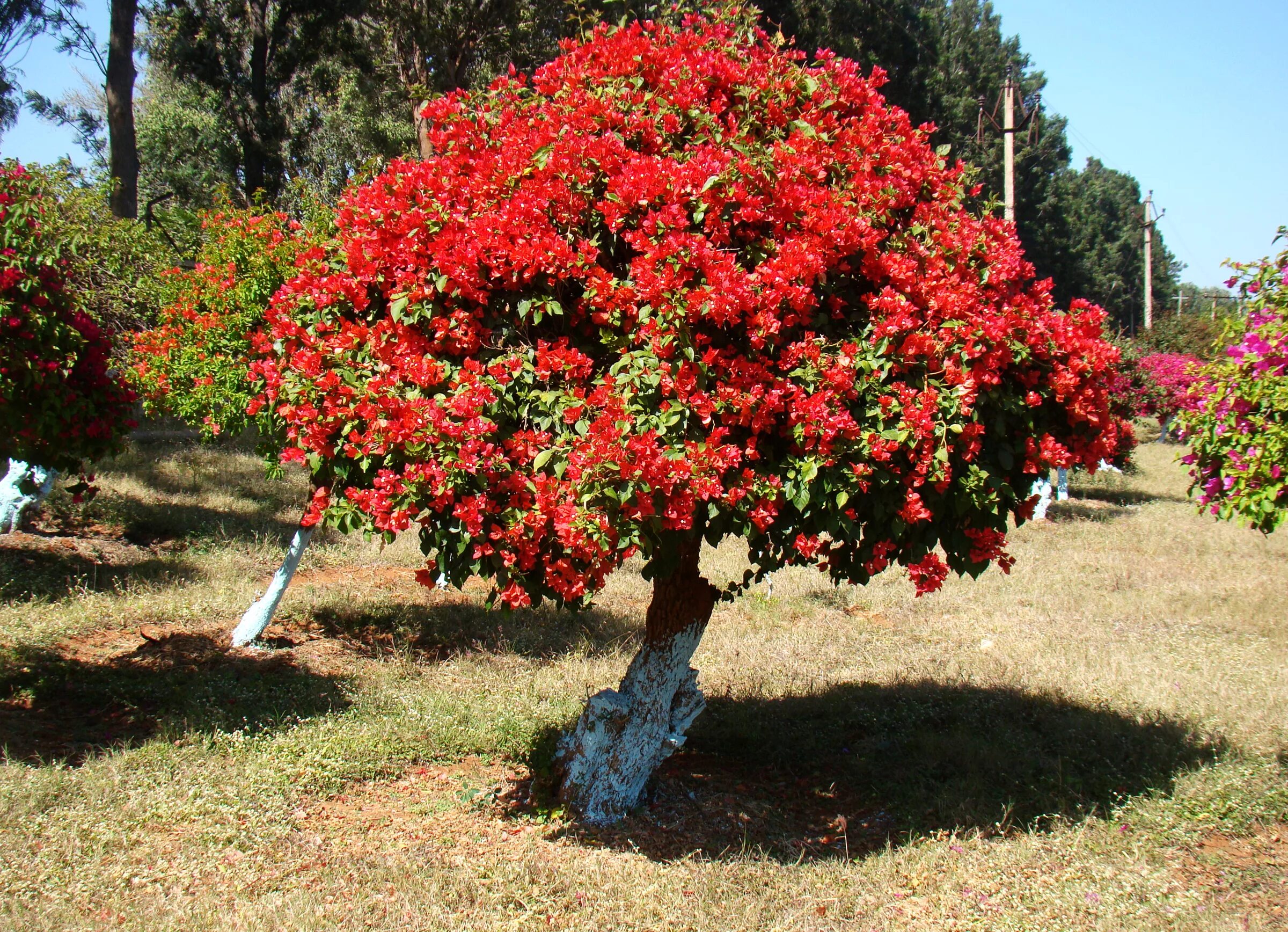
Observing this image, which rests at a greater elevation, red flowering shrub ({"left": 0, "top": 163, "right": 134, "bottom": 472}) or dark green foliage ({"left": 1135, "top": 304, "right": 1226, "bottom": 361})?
dark green foliage ({"left": 1135, "top": 304, "right": 1226, "bottom": 361})

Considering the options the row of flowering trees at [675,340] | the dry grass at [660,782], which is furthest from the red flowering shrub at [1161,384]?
the row of flowering trees at [675,340]

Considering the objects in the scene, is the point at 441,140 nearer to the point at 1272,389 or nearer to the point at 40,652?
the point at 1272,389

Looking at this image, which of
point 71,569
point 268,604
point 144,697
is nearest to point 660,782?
point 144,697

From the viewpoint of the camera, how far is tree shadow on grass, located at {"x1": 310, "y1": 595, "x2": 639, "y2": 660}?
8727mm

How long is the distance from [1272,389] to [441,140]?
14.6ft

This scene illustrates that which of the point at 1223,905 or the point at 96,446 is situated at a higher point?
the point at 96,446

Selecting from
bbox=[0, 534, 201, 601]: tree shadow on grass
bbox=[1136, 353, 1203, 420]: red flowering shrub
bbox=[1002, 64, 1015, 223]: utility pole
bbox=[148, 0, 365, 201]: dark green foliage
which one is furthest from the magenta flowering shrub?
bbox=[148, 0, 365, 201]: dark green foliage

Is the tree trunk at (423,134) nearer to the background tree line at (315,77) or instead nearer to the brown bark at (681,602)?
the background tree line at (315,77)

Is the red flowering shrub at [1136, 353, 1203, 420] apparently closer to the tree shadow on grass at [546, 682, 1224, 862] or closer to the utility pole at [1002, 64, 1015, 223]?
the utility pole at [1002, 64, 1015, 223]

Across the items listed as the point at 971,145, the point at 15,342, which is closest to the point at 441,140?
the point at 15,342

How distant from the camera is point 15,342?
4.94m

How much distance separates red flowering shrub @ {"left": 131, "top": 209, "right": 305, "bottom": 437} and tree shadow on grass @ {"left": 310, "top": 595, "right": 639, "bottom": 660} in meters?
2.21

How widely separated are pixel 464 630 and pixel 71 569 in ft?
13.6

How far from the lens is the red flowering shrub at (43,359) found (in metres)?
4.95
